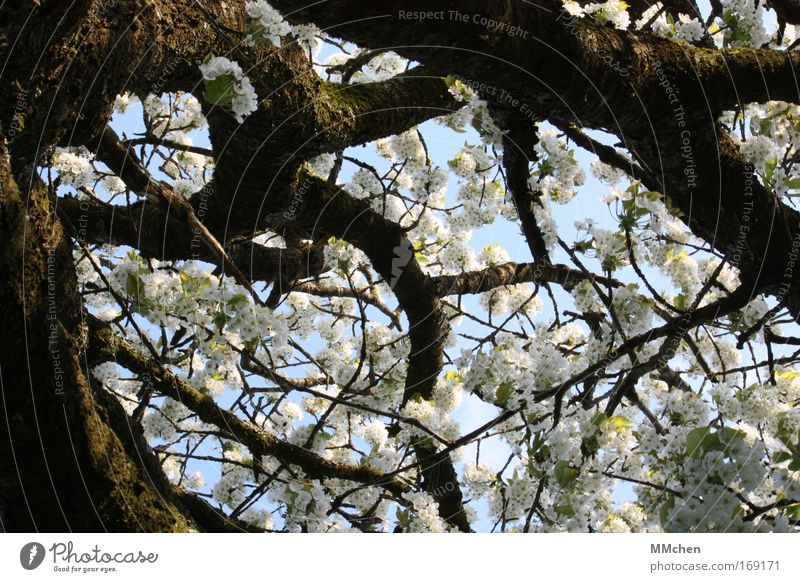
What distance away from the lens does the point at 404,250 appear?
374 cm

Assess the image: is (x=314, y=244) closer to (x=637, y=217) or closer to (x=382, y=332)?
(x=382, y=332)

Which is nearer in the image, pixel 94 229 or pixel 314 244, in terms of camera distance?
pixel 94 229

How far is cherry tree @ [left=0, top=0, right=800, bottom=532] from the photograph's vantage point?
1.54m

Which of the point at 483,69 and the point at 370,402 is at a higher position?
the point at 483,69

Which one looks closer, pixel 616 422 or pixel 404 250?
pixel 616 422

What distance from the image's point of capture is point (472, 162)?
12.5 feet

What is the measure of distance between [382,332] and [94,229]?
211 cm

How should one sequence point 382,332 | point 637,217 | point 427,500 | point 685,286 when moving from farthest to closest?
1. point 382,332
2. point 685,286
3. point 427,500
4. point 637,217

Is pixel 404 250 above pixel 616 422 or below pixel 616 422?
above

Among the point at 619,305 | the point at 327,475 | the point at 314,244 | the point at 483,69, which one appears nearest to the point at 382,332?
the point at 314,244

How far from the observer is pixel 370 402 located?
11.9 feet

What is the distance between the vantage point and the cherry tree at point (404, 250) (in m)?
1.54
